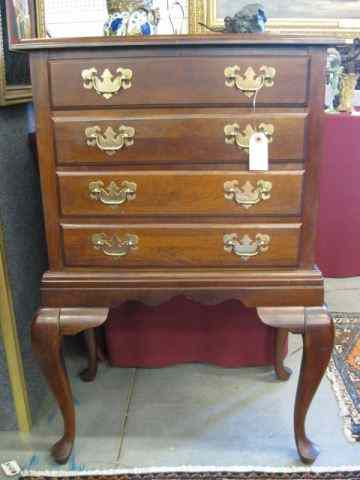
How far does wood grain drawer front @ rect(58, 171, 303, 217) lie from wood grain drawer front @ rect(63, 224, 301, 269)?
35 millimetres

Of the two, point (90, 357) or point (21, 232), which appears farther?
point (90, 357)

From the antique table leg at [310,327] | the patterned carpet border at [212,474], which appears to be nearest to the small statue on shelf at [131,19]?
the antique table leg at [310,327]

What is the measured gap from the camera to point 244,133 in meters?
0.97

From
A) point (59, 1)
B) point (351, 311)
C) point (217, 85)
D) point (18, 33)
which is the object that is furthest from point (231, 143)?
point (351, 311)

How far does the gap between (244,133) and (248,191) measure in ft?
0.37

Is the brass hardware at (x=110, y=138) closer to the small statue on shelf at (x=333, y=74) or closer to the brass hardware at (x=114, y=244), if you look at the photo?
the brass hardware at (x=114, y=244)

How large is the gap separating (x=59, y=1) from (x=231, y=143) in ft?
2.63

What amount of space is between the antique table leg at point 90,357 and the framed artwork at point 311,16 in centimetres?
111

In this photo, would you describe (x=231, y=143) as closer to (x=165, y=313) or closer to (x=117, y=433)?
(x=165, y=313)

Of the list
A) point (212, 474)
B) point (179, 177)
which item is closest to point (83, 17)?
point (179, 177)

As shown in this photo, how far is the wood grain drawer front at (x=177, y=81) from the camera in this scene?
937mm

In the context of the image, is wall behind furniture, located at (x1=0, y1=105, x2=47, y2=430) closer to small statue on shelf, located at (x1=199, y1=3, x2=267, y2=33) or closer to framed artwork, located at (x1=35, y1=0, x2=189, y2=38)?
framed artwork, located at (x1=35, y1=0, x2=189, y2=38)

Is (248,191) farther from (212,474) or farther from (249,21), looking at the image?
(212,474)

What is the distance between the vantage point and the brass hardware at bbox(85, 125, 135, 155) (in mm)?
978
